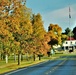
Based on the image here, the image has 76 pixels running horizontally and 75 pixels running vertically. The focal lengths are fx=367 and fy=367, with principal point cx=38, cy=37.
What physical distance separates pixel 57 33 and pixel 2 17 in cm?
12632

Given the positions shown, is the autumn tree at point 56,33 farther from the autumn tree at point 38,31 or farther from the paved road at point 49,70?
the paved road at point 49,70

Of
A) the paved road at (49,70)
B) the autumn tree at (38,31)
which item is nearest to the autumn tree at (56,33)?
the autumn tree at (38,31)

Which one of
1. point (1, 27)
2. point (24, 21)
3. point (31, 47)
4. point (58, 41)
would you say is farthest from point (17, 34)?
point (58, 41)

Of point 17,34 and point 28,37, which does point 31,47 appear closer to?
point 28,37

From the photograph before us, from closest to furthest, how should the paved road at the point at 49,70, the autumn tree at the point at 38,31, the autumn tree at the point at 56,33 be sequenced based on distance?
the paved road at the point at 49,70 < the autumn tree at the point at 38,31 < the autumn tree at the point at 56,33

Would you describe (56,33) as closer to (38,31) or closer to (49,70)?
(38,31)

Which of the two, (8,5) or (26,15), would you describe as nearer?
(8,5)

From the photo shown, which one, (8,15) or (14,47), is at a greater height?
(8,15)

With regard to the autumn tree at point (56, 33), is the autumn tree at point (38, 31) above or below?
below

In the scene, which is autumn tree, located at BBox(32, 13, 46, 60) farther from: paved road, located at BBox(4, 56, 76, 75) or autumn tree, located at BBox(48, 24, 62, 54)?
autumn tree, located at BBox(48, 24, 62, 54)

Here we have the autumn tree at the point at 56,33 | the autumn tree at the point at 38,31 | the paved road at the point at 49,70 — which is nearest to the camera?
the paved road at the point at 49,70

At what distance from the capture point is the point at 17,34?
58812 millimetres

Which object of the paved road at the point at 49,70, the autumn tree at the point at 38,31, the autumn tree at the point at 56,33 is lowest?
the paved road at the point at 49,70

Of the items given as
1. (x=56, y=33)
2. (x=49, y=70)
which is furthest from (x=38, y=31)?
(x=56, y=33)
